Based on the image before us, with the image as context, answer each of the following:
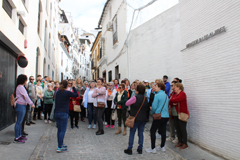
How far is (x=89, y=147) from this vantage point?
535 centimetres

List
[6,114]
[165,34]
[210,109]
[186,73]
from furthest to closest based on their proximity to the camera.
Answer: [165,34] → [6,114] → [186,73] → [210,109]

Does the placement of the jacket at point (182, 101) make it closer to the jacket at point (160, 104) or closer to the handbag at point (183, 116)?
the handbag at point (183, 116)

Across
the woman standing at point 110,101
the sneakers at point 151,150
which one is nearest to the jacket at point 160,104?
the sneakers at point 151,150

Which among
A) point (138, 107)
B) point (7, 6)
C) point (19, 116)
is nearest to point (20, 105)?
point (19, 116)

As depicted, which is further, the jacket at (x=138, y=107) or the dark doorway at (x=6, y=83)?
the dark doorway at (x=6, y=83)

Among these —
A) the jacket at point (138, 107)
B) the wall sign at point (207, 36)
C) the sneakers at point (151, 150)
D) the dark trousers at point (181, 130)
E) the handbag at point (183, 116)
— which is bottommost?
the sneakers at point (151, 150)

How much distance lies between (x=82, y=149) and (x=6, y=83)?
4120mm

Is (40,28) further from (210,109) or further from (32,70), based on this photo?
(210,109)

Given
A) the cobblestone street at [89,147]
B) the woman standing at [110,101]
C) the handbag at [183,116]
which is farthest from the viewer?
the woman standing at [110,101]

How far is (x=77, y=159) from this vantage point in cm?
447

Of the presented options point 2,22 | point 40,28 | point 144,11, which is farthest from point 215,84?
point 40,28

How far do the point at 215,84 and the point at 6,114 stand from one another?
6901 millimetres

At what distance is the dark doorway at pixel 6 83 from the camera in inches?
263

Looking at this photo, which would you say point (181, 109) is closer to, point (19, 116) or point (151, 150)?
point (151, 150)
